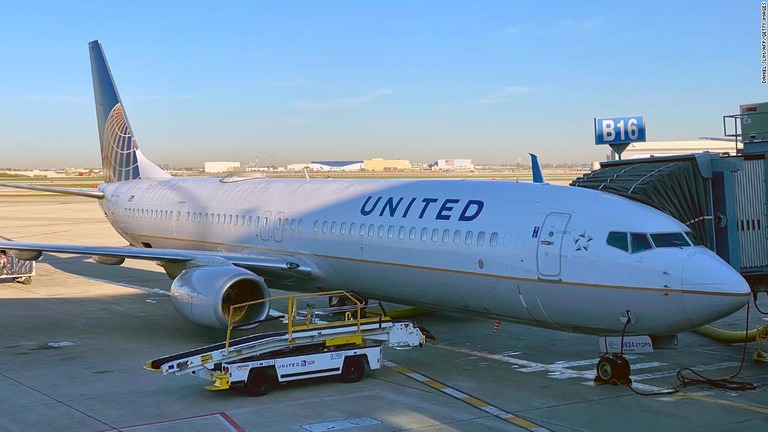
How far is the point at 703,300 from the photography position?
535 inches

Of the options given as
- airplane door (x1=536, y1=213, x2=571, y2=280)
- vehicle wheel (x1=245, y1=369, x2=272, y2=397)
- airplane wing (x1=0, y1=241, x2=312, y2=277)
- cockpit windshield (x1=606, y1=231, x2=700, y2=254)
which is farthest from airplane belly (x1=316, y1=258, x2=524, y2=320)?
vehicle wheel (x1=245, y1=369, x2=272, y2=397)

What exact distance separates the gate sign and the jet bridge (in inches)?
331

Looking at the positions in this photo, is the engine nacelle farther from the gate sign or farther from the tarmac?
the gate sign

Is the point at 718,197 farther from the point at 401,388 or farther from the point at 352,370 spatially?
the point at 352,370

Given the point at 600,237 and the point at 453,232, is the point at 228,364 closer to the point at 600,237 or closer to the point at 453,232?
the point at 453,232

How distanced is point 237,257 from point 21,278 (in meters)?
13.9

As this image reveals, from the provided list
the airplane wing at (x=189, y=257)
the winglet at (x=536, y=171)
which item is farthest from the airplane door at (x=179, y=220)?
the winglet at (x=536, y=171)

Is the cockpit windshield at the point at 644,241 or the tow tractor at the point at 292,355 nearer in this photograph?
the cockpit windshield at the point at 644,241

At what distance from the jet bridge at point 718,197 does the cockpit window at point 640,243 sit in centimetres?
169

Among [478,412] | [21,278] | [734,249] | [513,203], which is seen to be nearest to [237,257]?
[513,203]

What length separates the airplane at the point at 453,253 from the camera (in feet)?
46.8

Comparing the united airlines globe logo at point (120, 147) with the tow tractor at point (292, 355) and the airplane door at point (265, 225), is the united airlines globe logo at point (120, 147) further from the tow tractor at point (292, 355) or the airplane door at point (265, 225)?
the tow tractor at point (292, 355)

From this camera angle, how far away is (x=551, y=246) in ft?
50.0

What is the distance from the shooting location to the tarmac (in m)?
13.0
